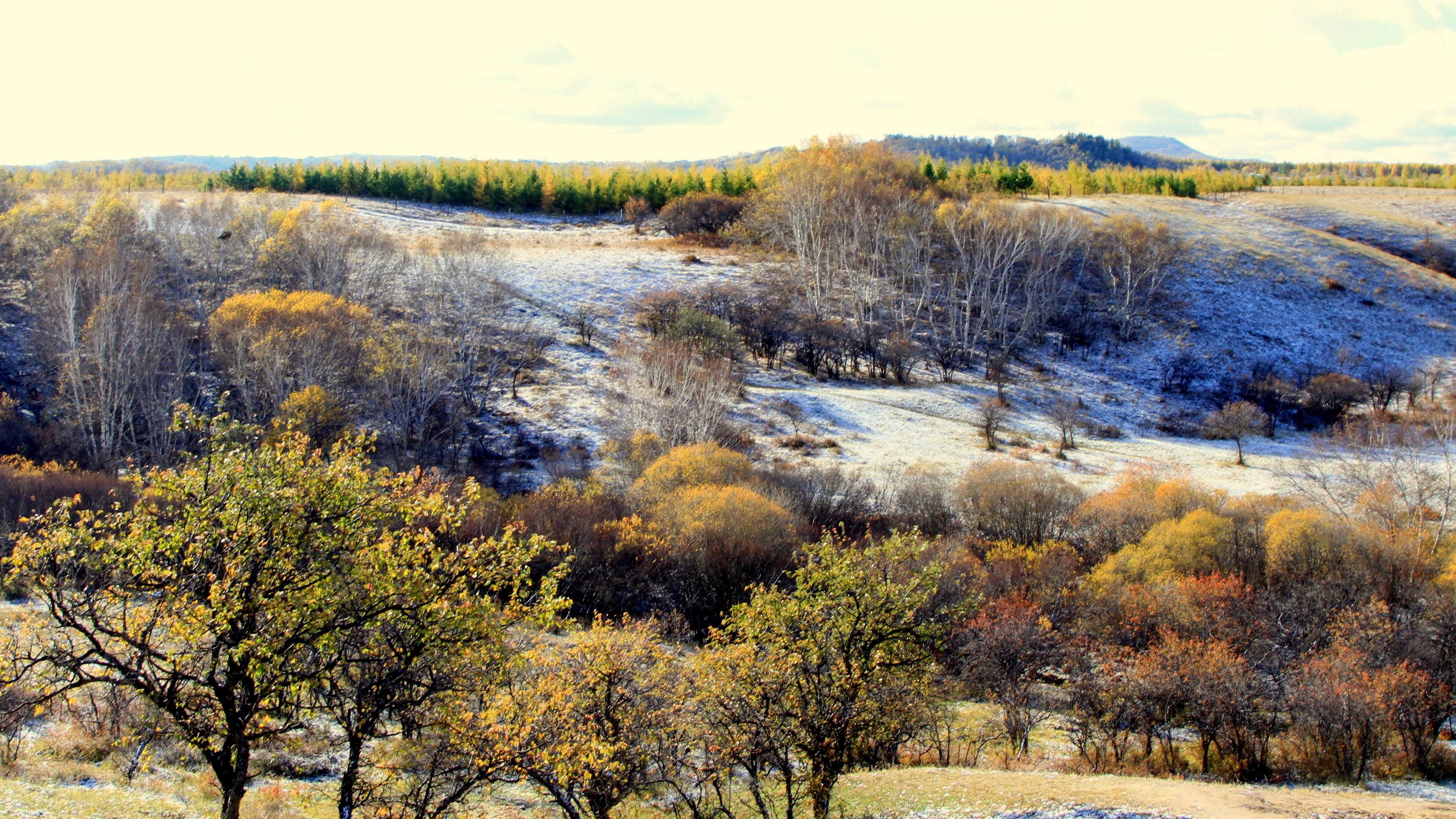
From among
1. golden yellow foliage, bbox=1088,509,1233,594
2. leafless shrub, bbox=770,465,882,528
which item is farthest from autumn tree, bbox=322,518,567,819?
golden yellow foliage, bbox=1088,509,1233,594

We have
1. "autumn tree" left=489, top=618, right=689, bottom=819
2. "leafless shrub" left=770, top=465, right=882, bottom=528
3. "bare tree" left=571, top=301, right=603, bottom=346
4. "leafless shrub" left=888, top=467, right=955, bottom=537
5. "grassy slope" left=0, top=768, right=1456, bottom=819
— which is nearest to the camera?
"autumn tree" left=489, top=618, right=689, bottom=819

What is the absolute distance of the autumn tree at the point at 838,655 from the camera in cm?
1428

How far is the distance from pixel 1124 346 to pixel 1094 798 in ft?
207

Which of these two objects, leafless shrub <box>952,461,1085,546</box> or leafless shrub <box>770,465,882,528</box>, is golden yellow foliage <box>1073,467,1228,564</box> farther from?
leafless shrub <box>770,465,882,528</box>

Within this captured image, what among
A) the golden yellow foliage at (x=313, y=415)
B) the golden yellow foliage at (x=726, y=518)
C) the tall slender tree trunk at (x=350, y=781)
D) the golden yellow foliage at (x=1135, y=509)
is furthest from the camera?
the golden yellow foliage at (x=313, y=415)

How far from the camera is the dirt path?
50.3 feet

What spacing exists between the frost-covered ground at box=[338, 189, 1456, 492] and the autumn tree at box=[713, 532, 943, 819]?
27.6m

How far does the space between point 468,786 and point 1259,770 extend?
21162 millimetres

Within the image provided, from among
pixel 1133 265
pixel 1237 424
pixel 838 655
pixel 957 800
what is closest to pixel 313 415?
pixel 838 655

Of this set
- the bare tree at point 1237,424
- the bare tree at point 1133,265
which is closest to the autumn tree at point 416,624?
the bare tree at point 1237,424

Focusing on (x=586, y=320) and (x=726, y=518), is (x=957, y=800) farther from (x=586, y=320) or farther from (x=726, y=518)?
(x=586, y=320)

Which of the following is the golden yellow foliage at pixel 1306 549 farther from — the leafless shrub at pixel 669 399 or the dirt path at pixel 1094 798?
the leafless shrub at pixel 669 399

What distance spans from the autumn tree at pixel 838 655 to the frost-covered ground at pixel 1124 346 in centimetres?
2758

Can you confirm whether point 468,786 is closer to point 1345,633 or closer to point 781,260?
point 1345,633
